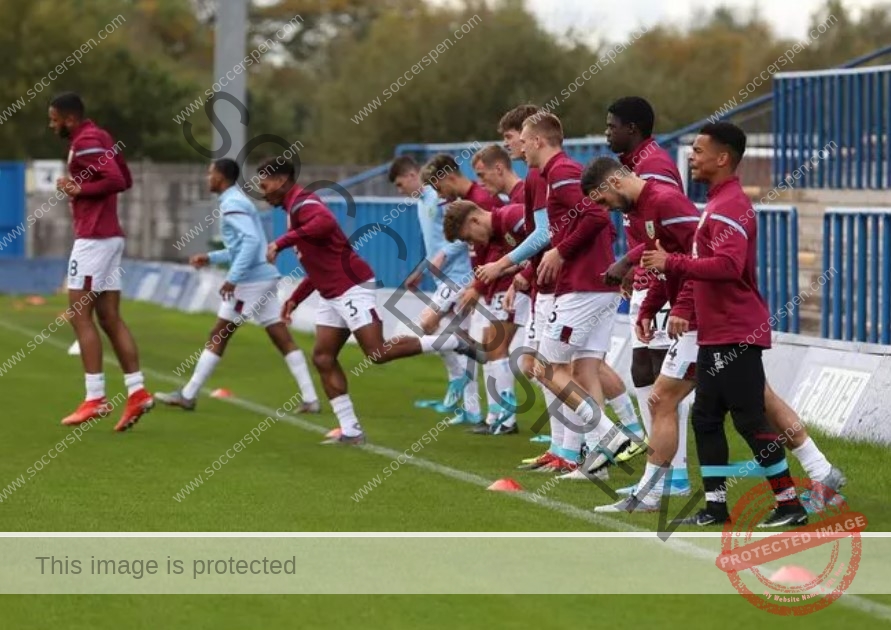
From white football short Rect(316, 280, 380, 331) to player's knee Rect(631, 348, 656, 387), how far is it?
2.84 m

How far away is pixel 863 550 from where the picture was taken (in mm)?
9227

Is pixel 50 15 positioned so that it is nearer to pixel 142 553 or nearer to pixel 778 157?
pixel 778 157

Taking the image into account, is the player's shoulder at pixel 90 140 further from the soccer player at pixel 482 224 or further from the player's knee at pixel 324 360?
the soccer player at pixel 482 224

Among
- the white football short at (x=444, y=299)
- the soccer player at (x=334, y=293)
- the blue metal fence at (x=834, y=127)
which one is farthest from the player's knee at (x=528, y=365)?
the blue metal fence at (x=834, y=127)

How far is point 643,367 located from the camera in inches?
452

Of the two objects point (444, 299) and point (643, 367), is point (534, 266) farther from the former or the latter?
point (444, 299)

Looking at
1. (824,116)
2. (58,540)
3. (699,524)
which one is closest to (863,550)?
(699,524)

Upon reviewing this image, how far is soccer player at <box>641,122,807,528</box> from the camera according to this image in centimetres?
970

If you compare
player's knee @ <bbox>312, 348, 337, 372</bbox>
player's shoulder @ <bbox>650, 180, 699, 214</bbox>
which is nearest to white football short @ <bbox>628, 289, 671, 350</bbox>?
player's shoulder @ <bbox>650, 180, 699, 214</bbox>

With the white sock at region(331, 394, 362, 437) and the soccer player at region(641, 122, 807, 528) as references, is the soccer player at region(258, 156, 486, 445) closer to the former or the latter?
the white sock at region(331, 394, 362, 437)

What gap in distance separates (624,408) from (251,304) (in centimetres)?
425

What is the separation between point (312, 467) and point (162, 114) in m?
48.3

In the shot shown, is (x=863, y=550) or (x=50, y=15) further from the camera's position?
(x=50, y=15)

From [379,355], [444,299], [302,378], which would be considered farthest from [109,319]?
[444,299]
